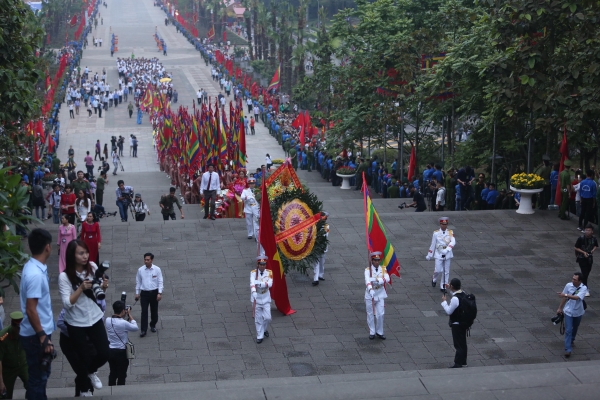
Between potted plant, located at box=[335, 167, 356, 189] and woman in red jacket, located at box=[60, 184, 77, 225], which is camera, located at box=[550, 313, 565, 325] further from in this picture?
potted plant, located at box=[335, 167, 356, 189]

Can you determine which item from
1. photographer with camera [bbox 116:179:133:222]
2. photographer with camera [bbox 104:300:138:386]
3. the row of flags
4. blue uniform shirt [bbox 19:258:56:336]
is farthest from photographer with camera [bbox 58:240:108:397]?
the row of flags

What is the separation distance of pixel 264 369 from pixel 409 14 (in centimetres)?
2305

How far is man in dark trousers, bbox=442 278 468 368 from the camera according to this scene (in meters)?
11.6

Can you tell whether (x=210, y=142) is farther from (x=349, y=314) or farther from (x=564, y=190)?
(x=349, y=314)

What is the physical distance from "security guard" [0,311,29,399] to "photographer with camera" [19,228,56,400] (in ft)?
1.57

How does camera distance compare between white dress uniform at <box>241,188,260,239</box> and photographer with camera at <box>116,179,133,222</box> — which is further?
photographer with camera at <box>116,179,133,222</box>

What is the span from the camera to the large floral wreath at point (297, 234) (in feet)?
51.2

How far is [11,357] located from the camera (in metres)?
8.91

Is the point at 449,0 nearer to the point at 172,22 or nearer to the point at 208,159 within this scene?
the point at 208,159

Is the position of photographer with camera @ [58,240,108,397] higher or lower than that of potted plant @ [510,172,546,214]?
higher

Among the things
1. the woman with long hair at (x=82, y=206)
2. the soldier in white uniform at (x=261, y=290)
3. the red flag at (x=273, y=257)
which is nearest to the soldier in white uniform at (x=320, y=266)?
the red flag at (x=273, y=257)

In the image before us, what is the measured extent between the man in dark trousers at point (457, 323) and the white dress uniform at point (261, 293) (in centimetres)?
261

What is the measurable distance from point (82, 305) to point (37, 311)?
39 cm

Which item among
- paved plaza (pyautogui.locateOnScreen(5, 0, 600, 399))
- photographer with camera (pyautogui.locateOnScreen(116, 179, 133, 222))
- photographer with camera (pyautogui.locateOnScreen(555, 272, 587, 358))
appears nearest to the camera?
paved plaza (pyautogui.locateOnScreen(5, 0, 600, 399))
